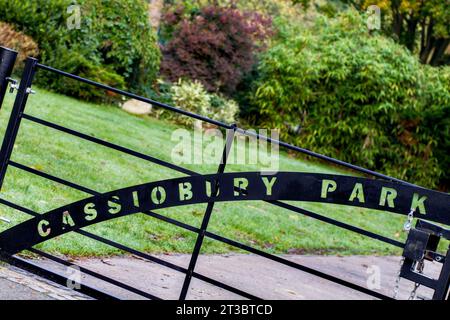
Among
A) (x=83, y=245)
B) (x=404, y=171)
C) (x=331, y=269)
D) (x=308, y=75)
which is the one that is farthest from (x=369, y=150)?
(x=83, y=245)

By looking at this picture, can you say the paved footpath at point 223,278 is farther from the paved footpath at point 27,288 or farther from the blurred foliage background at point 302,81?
the blurred foliage background at point 302,81

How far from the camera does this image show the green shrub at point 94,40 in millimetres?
14914

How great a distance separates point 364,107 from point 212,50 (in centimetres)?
409

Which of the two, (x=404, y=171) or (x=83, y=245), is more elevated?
(x=404, y=171)

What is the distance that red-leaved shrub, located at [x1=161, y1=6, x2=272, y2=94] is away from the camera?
18.4 metres

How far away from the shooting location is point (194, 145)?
13.4 metres

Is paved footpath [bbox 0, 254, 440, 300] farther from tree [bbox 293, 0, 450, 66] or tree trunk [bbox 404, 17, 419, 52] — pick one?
tree trunk [bbox 404, 17, 419, 52]

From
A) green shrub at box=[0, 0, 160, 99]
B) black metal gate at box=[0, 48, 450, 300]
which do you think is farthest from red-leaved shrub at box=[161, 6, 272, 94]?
black metal gate at box=[0, 48, 450, 300]

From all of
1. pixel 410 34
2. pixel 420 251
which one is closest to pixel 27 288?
pixel 420 251

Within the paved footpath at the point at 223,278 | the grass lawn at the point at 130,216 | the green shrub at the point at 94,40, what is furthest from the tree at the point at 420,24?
the paved footpath at the point at 223,278

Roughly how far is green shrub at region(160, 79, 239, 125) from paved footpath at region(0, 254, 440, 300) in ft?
30.9
